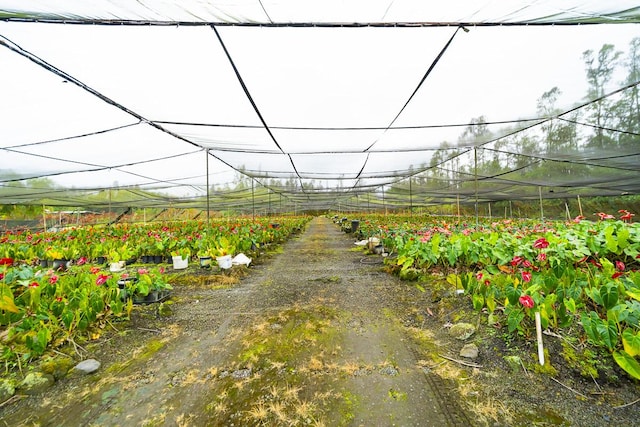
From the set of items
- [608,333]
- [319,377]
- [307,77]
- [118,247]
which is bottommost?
[319,377]

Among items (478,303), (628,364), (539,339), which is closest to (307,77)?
(478,303)

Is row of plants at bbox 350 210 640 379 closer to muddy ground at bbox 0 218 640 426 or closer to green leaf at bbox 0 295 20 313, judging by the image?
muddy ground at bbox 0 218 640 426

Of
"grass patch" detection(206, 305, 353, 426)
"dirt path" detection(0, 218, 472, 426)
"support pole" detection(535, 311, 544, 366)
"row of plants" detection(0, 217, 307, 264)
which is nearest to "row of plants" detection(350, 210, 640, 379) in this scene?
"support pole" detection(535, 311, 544, 366)

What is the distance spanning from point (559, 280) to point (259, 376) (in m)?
2.91

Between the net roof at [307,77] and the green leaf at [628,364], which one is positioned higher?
the net roof at [307,77]

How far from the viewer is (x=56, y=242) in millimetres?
6359

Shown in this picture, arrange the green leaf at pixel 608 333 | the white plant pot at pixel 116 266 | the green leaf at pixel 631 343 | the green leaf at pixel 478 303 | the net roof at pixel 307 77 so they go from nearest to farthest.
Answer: the green leaf at pixel 631 343
the green leaf at pixel 608 333
the net roof at pixel 307 77
the green leaf at pixel 478 303
the white plant pot at pixel 116 266

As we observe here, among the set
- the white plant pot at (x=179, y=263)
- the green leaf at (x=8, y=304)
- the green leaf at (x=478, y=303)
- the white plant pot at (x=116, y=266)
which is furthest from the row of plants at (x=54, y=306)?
the green leaf at (x=478, y=303)

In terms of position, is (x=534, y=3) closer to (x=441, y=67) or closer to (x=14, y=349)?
(x=441, y=67)

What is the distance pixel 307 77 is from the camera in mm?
3238

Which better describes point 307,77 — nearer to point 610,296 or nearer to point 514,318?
point 514,318

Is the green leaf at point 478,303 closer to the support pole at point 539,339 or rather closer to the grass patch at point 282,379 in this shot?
the support pole at point 539,339

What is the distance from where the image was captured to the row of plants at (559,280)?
67.8 inches

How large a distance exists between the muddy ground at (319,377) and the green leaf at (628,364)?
0.64 ft
